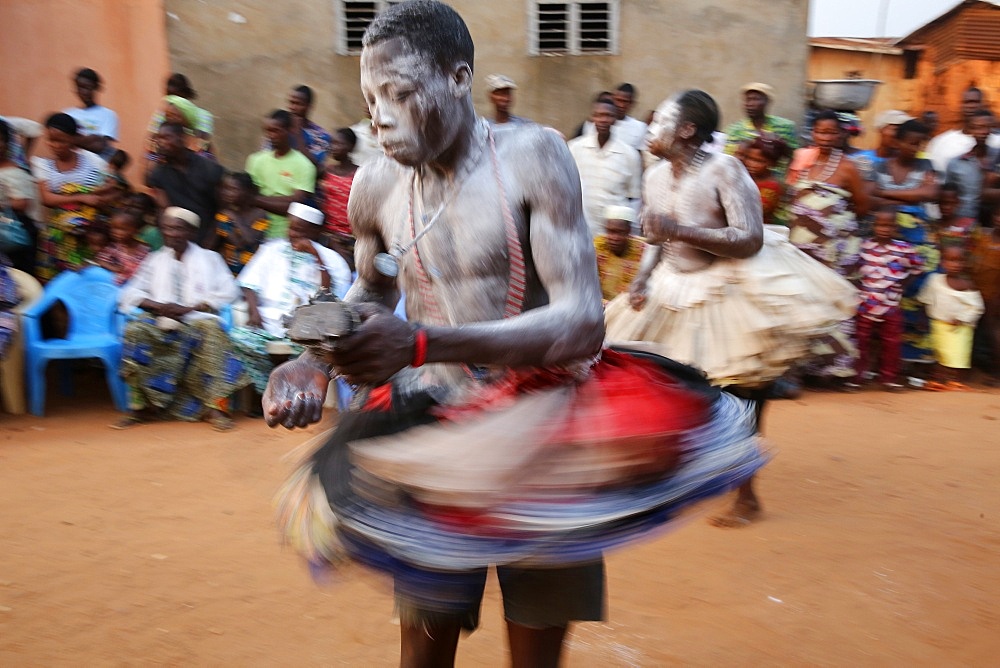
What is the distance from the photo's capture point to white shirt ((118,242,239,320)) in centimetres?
682

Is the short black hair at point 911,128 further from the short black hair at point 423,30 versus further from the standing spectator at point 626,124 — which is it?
the short black hair at point 423,30

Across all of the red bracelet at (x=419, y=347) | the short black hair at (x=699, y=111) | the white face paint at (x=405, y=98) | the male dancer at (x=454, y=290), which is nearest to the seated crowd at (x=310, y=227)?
the short black hair at (x=699, y=111)

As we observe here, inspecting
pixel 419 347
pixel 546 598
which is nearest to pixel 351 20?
pixel 546 598

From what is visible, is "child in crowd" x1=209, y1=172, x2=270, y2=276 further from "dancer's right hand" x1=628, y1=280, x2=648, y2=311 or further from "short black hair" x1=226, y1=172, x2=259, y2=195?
"dancer's right hand" x1=628, y1=280, x2=648, y2=311

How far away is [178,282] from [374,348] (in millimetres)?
5550

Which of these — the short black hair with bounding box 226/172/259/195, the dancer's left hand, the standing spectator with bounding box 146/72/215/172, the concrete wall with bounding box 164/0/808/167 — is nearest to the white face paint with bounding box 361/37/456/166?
the dancer's left hand

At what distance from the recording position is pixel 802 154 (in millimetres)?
7574

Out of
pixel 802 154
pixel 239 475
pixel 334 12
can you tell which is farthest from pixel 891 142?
pixel 239 475

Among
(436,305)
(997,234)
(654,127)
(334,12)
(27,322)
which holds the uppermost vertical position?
(334,12)

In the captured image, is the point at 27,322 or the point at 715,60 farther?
the point at 715,60

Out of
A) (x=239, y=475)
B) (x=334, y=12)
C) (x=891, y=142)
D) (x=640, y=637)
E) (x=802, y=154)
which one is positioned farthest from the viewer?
(x=334, y=12)

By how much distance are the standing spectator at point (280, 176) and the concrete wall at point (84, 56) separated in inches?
80.2

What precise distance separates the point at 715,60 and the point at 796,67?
796 millimetres

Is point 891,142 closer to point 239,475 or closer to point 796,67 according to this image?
point 796,67
